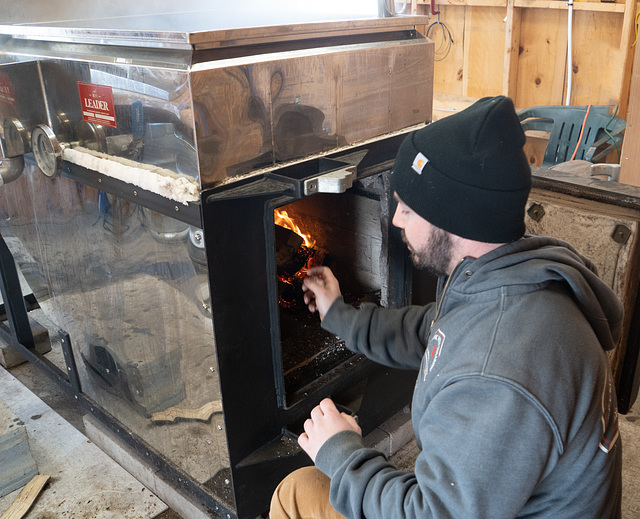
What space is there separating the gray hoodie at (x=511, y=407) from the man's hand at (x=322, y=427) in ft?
0.10

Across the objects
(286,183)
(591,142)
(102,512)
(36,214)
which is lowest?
(102,512)

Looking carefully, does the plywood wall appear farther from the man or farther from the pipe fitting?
the pipe fitting

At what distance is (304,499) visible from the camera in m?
1.36

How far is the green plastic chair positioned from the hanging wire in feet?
3.68

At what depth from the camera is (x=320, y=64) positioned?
1.46 metres

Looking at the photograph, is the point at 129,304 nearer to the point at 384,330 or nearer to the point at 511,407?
the point at 384,330

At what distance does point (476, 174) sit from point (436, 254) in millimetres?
195

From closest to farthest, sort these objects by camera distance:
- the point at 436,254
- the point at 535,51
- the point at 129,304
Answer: the point at 436,254 < the point at 129,304 < the point at 535,51

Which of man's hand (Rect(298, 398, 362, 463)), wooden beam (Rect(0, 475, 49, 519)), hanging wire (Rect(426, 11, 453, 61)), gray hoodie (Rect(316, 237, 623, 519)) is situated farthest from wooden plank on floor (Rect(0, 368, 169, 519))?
hanging wire (Rect(426, 11, 453, 61))

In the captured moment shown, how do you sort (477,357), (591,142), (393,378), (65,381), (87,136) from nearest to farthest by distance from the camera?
1. (477,357)
2. (87,136)
3. (393,378)
4. (65,381)
5. (591,142)

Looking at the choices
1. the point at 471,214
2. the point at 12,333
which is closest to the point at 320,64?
the point at 471,214

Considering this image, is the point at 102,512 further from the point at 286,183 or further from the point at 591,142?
the point at 591,142

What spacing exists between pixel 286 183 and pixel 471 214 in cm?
47

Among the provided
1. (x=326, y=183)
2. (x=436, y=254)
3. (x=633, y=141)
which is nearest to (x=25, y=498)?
(x=326, y=183)
